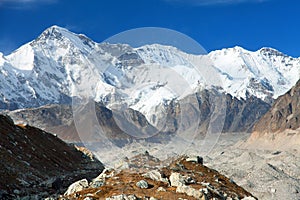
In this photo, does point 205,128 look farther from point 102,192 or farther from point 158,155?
point 102,192

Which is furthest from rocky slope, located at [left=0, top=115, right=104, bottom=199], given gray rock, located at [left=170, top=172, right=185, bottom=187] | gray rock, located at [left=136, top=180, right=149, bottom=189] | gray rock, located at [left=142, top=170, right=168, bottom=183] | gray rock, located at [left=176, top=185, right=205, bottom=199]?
gray rock, located at [left=176, top=185, right=205, bottom=199]

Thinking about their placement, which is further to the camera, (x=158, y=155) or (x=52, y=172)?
(x=52, y=172)

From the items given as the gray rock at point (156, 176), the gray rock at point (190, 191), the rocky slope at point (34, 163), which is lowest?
the gray rock at point (190, 191)

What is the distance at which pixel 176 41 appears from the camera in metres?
28.9

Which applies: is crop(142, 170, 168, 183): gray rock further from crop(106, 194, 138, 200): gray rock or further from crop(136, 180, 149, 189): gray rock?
crop(106, 194, 138, 200): gray rock

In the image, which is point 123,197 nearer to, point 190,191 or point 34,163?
point 190,191

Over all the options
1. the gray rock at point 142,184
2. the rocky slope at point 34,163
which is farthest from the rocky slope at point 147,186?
the rocky slope at point 34,163

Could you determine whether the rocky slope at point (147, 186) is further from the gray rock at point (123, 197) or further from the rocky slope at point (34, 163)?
the rocky slope at point (34, 163)

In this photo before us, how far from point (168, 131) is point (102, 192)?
702 cm

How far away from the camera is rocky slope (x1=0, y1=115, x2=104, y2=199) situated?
57850mm

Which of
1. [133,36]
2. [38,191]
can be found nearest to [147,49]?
[133,36]

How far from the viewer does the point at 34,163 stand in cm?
7938

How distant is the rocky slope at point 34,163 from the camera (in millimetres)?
57850

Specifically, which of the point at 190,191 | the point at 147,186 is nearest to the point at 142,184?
the point at 147,186
